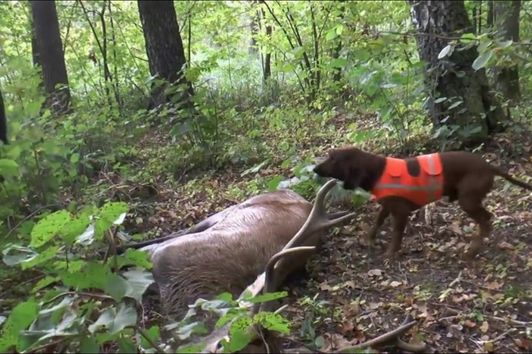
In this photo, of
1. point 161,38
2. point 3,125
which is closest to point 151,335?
point 3,125

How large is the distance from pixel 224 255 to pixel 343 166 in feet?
3.56

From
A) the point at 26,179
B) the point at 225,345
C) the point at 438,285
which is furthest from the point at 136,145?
the point at 225,345

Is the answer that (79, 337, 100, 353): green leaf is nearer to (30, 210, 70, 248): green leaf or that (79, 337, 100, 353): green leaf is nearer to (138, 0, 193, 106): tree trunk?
(30, 210, 70, 248): green leaf

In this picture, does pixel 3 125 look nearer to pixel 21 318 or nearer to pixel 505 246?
pixel 21 318

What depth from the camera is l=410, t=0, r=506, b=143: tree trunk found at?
6078mm

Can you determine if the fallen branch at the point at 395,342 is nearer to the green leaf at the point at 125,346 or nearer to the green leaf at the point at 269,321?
the green leaf at the point at 269,321

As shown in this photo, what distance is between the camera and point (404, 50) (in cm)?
675

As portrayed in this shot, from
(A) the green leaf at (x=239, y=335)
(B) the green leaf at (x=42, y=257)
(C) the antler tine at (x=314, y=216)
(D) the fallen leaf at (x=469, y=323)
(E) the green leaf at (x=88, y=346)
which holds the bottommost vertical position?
(D) the fallen leaf at (x=469, y=323)

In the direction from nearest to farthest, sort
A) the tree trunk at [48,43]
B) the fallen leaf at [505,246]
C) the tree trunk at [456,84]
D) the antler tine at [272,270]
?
the antler tine at [272,270] → the fallen leaf at [505,246] → the tree trunk at [456,84] → the tree trunk at [48,43]

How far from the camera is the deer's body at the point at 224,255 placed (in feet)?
13.9

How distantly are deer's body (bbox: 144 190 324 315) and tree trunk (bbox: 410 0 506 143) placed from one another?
2154 millimetres

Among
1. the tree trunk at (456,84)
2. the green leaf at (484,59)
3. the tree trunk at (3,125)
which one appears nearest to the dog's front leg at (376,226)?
the green leaf at (484,59)

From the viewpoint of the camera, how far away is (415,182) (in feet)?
14.1

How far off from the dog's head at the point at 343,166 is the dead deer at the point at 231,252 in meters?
0.12
